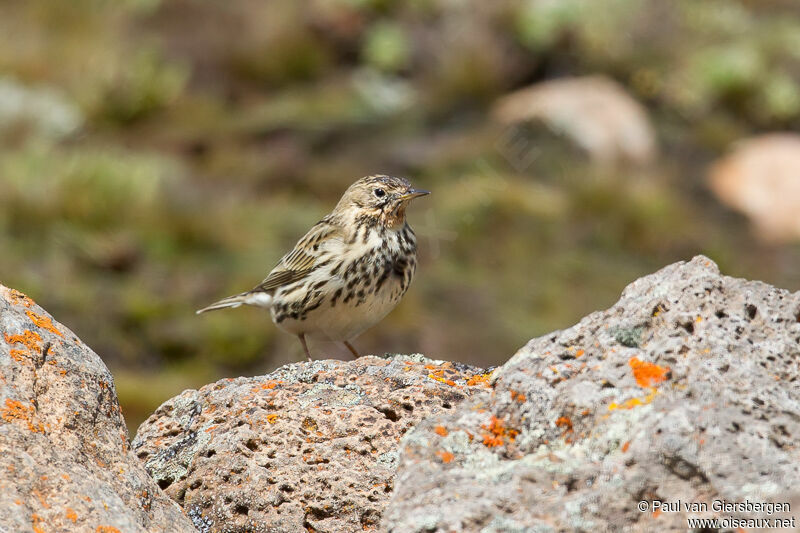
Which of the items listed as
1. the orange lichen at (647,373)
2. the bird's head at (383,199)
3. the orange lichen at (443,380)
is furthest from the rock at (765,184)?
the orange lichen at (647,373)

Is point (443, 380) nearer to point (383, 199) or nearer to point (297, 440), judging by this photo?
point (297, 440)

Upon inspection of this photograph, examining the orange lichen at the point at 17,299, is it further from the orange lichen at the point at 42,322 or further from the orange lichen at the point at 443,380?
the orange lichen at the point at 443,380

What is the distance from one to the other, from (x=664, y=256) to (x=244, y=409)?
42.9ft

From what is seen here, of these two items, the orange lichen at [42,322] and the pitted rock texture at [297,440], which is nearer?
the orange lichen at [42,322]

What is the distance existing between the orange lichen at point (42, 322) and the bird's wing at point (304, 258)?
3.29 metres

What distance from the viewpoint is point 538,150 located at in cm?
1844

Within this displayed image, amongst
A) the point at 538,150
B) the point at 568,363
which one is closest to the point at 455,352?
the point at 538,150

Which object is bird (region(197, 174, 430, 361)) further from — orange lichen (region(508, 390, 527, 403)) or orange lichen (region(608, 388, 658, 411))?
A: orange lichen (region(608, 388, 658, 411))

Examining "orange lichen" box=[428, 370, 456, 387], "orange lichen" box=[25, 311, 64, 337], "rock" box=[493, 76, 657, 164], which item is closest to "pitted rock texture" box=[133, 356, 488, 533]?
"orange lichen" box=[428, 370, 456, 387]

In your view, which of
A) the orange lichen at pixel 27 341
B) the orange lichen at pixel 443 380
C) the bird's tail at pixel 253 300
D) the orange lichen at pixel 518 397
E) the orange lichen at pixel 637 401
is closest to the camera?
the orange lichen at pixel 637 401

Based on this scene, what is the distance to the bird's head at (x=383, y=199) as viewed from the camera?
7211 millimetres

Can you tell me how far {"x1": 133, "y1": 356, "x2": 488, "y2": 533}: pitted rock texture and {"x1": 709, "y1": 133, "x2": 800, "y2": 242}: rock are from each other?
14147mm

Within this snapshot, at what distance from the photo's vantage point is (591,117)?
1880 cm

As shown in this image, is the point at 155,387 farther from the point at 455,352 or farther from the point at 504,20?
the point at 504,20
